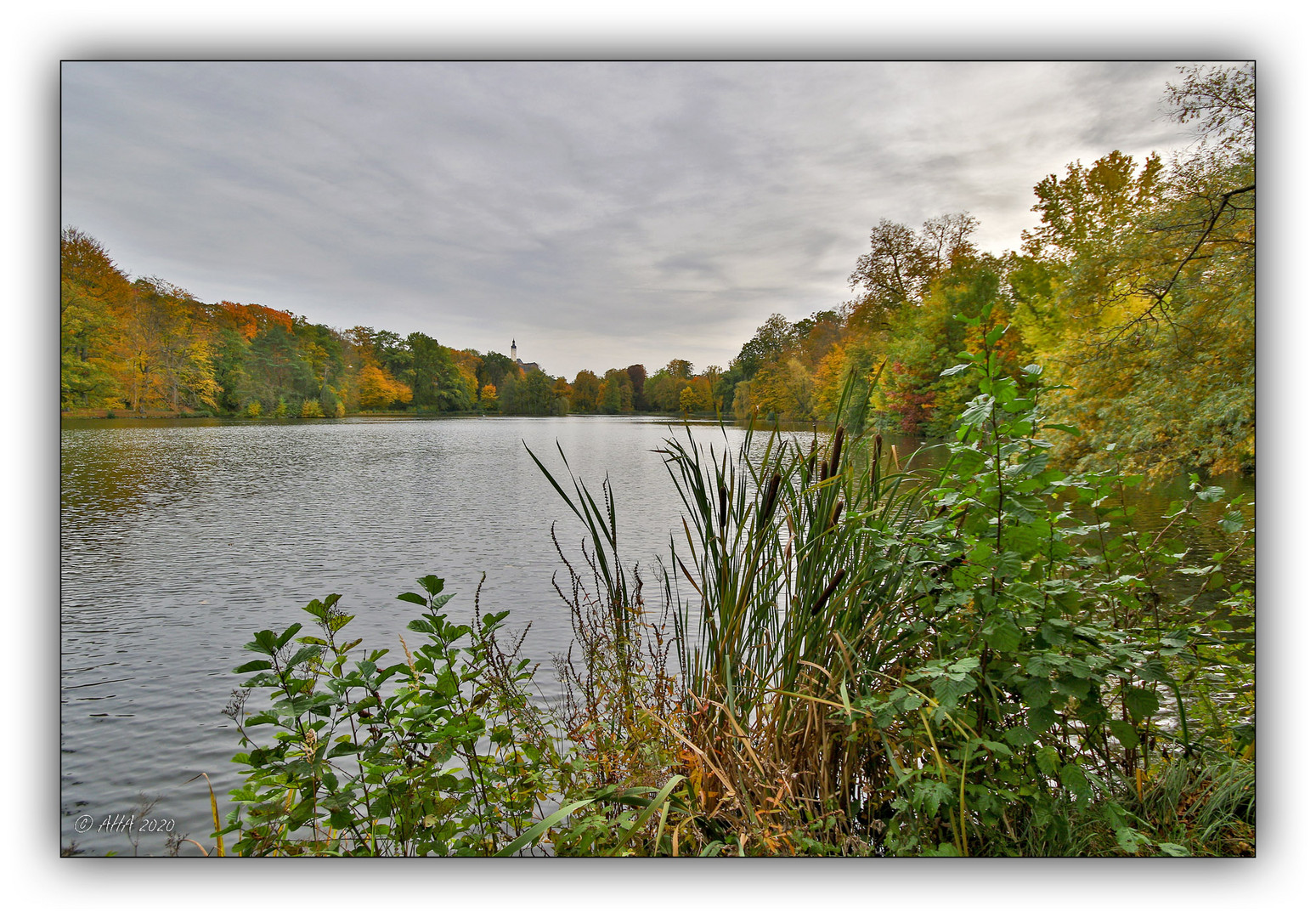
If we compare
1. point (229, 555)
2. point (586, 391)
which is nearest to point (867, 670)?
point (586, 391)

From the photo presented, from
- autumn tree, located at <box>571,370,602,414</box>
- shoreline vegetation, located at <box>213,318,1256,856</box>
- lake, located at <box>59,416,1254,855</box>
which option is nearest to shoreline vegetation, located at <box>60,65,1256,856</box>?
shoreline vegetation, located at <box>213,318,1256,856</box>

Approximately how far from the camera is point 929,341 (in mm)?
3336

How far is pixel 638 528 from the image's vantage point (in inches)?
229

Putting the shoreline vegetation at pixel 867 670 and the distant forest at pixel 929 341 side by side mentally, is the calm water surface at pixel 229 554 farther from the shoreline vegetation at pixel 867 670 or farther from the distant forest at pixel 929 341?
the shoreline vegetation at pixel 867 670

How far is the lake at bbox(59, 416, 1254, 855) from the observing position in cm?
203

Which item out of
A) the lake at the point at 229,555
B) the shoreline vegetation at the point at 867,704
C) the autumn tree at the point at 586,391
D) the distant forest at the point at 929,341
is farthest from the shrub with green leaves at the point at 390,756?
the autumn tree at the point at 586,391

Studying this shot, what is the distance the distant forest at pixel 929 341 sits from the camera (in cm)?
196

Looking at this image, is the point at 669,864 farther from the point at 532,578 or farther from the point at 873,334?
the point at 532,578

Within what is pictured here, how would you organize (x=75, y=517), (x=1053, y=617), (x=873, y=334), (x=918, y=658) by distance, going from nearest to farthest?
(x=1053, y=617) → (x=918, y=658) → (x=75, y=517) → (x=873, y=334)

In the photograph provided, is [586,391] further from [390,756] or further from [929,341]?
[390,756]

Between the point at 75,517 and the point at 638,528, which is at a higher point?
the point at 75,517

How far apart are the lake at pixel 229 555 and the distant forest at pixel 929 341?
0.20m
